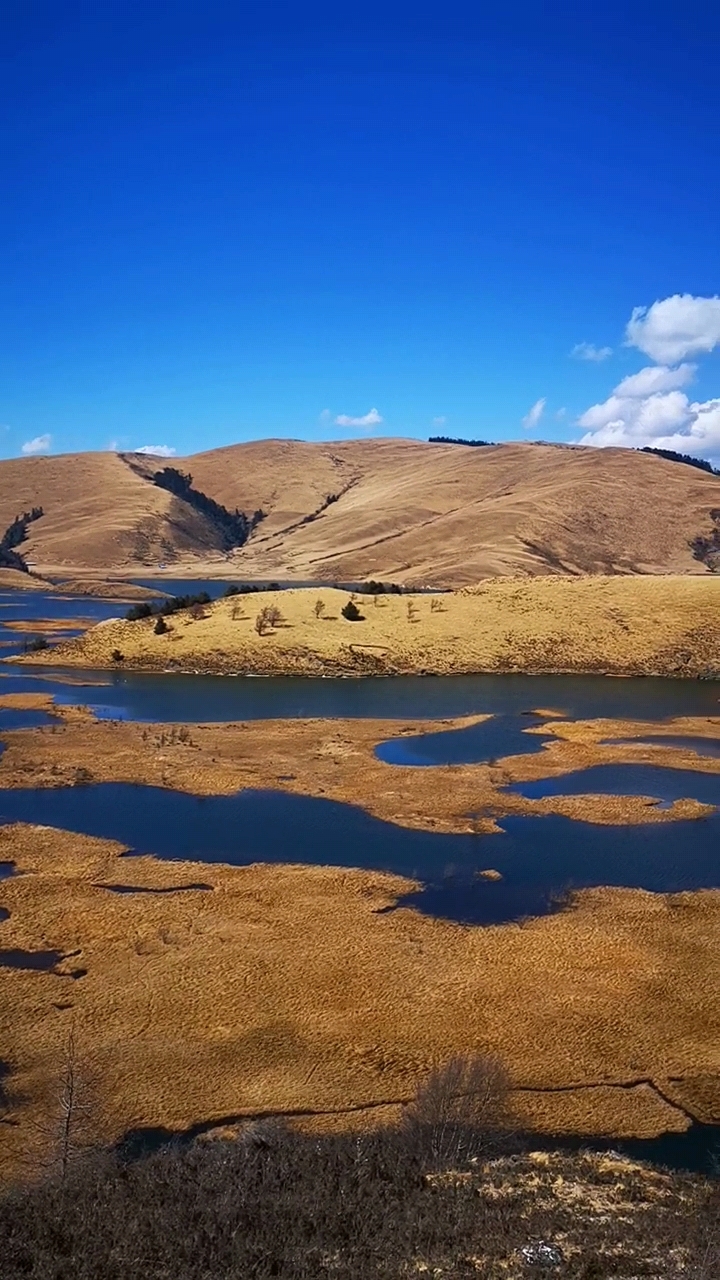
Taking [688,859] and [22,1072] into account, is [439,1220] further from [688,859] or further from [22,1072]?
[688,859]

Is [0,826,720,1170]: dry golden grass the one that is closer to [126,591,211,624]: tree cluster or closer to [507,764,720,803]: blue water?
[507,764,720,803]: blue water

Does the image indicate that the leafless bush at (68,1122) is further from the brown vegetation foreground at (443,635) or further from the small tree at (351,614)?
the small tree at (351,614)

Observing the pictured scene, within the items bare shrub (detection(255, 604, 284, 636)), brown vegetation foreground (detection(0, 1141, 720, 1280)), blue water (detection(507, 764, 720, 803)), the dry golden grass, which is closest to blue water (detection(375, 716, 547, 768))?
blue water (detection(507, 764, 720, 803))

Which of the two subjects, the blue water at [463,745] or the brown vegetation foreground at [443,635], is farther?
the brown vegetation foreground at [443,635]

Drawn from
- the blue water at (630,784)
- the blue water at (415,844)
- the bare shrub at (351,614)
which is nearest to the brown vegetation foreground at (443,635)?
the bare shrub at (351,614)

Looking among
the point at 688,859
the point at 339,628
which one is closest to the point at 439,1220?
the point at 688,859

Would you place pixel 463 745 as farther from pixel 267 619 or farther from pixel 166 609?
pixel 166 609
